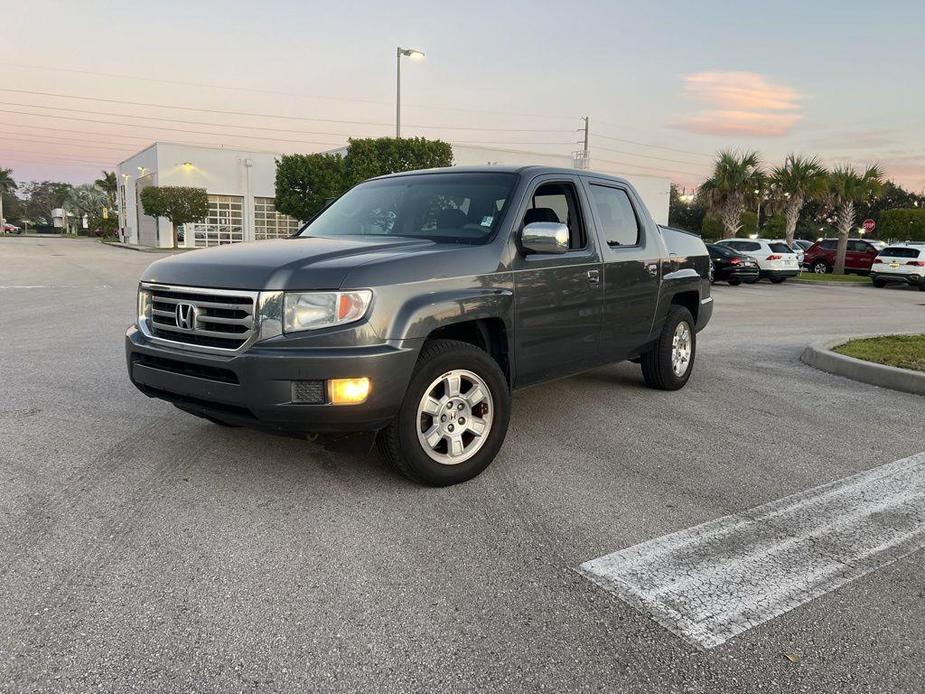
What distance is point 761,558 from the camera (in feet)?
11.0

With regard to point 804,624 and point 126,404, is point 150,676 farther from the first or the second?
point 126,404

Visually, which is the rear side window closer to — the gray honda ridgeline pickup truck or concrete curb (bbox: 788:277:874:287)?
concrete curb (bbox: 788:277:874:287)

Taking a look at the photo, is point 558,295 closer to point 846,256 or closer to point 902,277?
point 902,277

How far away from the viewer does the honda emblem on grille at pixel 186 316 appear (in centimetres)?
395

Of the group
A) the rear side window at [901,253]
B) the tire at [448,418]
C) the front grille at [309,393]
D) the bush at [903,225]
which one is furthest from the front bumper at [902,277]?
the bush at [903,225]

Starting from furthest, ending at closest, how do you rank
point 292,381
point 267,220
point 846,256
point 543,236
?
point 267,220, point 846,256, point 543,236, point 292,381

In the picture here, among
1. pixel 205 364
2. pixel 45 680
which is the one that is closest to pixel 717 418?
pixel 205 364

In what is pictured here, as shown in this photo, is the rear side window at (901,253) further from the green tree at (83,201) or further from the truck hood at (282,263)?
the green tree at (83,201)

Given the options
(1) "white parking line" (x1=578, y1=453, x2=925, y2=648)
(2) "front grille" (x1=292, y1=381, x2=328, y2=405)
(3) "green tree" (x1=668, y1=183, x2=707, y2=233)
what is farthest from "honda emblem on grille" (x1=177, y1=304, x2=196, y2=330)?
(3) "green tree" (x1=668, y1=183, x2=707, y2=233)

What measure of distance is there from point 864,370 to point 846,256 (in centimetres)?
2754

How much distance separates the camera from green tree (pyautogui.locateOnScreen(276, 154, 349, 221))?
4088 centimetres

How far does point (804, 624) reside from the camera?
2787 mm

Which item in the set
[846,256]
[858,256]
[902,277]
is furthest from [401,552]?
[846,256]

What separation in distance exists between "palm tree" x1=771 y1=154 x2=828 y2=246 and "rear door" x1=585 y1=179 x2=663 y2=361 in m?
32.9
